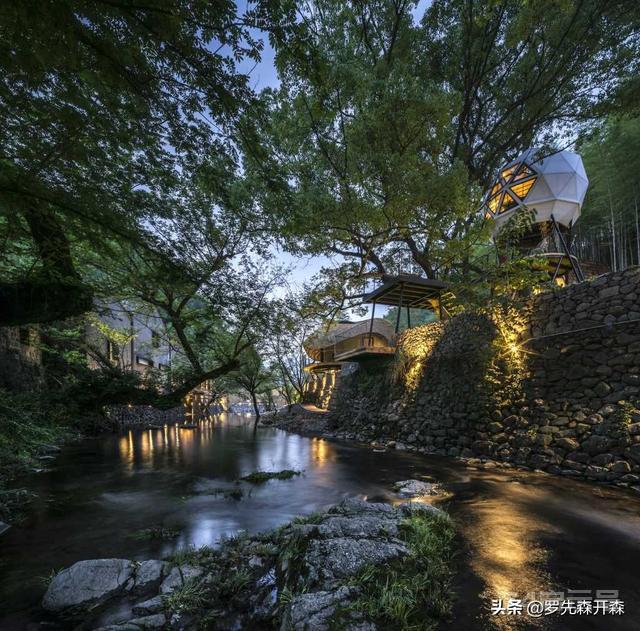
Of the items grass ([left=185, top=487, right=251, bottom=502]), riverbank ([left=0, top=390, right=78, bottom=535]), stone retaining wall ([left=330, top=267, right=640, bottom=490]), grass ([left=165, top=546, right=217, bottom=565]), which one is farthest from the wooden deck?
grass ([left=165, top=546, right=217, bottom=565])

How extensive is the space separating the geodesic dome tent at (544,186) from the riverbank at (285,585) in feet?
40.1

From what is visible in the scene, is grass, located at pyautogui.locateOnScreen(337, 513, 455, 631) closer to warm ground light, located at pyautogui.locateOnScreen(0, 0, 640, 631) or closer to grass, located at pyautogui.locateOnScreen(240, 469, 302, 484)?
warm ground light, located at pyautogui.locateOnScreen(0, 0, 640, 631)

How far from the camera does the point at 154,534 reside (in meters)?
4.39

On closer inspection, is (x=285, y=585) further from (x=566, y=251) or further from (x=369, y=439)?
(x=566, y=251)

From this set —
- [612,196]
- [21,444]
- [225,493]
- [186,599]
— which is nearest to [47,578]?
[186,599]

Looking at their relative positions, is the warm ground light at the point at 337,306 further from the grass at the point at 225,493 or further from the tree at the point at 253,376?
the tree at the point at 253,376

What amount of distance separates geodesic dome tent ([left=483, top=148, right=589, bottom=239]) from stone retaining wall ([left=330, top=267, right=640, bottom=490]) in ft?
16.6

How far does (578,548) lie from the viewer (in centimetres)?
379

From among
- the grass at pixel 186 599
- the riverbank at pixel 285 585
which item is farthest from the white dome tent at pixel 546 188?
the grass at pixel 186 599

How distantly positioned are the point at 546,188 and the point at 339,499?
13.4 m

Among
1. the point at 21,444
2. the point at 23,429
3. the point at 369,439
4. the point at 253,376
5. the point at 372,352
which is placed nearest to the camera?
the point at 21,444

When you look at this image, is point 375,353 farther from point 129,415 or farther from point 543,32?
point 129,415

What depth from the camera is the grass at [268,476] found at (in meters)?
7.73

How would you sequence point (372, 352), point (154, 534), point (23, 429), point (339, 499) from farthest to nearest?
point (372, 352) < point (23, 429) < point (339, 499) < point (154, 534)
